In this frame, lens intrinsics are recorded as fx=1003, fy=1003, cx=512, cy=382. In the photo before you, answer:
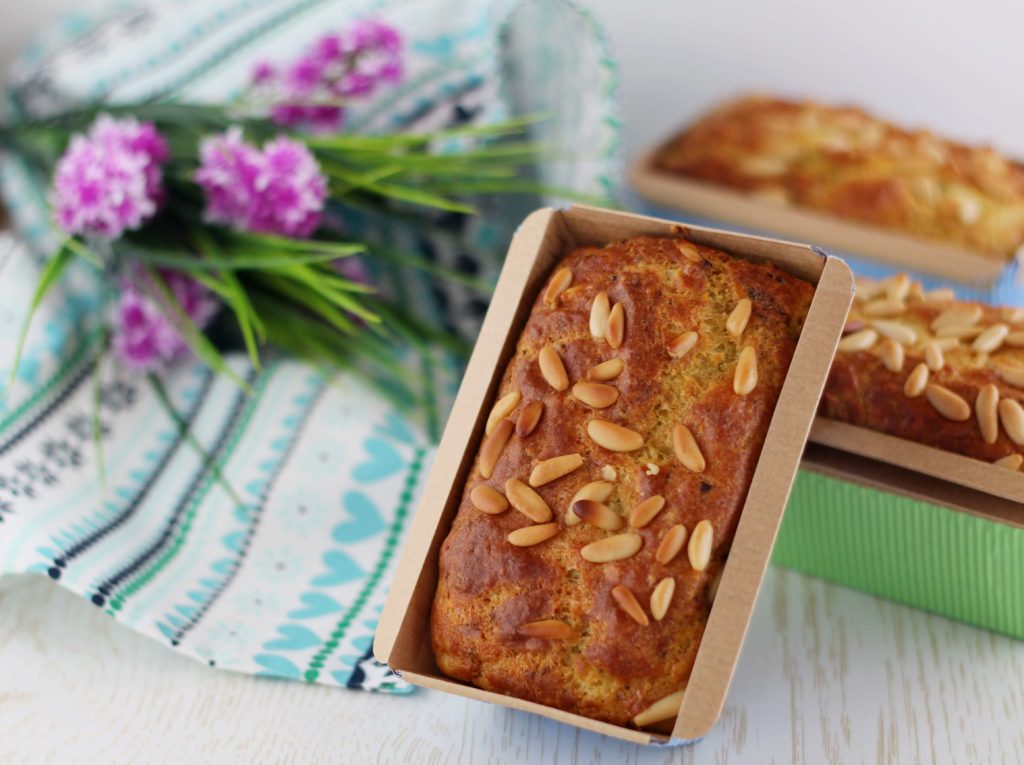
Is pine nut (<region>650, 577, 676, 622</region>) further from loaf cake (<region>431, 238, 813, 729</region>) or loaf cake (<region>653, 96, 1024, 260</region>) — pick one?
loaf cake (<region>653, 96, 1024, 260</region>)

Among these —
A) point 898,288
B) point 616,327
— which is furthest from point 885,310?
point 616,327

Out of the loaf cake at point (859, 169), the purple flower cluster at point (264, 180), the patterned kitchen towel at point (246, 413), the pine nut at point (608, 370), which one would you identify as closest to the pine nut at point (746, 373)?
the pine nut at point (608, 370)

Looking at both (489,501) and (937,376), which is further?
(937,376)

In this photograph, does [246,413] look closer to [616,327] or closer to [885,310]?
[616,327]

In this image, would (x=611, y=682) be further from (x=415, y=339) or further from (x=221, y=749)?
(x=415, y=339)

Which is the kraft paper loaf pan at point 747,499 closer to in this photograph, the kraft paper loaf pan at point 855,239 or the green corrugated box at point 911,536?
the green corrugated box at point 911,536

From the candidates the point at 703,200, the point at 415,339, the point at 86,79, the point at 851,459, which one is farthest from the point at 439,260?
the point at 851,459
